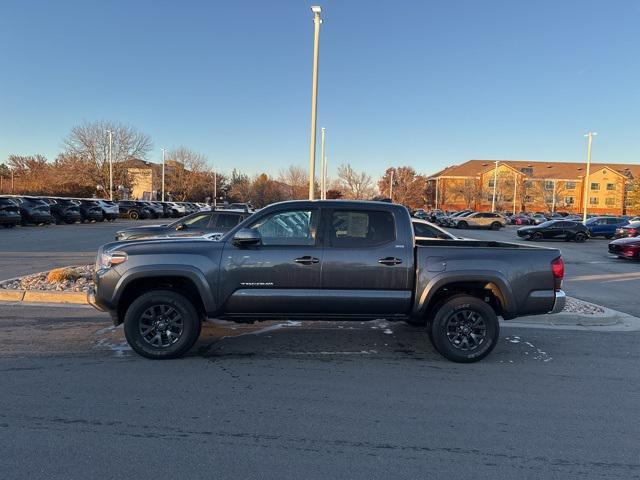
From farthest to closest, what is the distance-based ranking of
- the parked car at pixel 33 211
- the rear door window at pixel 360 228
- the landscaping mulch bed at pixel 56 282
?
1. the parked car at pixel 33 211
2. the landscaping mulch bed at pixel 56 282
3. the rear door window at pixel 360 228

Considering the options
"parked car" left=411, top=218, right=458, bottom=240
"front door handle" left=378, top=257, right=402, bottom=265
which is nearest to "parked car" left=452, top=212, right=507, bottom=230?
"parked car" left=411, top=218, right=458, bottom=240

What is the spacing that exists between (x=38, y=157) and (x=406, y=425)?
9911cm

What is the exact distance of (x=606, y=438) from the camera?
4.02 metres

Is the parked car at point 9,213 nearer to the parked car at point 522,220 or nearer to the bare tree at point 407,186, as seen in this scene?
the parked car at point 522,220

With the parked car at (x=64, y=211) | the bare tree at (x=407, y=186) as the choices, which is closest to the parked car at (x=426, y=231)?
the parked car at (x=64, y=211)

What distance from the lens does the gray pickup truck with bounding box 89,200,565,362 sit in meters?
5.60

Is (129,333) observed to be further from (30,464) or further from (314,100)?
(314,100)

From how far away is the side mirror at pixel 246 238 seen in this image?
5.47 meters

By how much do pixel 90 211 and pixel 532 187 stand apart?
81.6m

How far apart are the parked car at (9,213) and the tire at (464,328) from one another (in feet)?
95.1

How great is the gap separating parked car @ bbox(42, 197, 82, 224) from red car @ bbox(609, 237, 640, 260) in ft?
111

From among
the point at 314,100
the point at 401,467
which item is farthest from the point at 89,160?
the point at 401,467

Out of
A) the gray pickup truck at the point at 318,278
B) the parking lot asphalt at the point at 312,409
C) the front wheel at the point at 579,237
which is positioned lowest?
the parking lot asphalt at the point at 312,409

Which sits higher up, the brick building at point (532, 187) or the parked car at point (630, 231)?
the brick building at point (532, 187)
